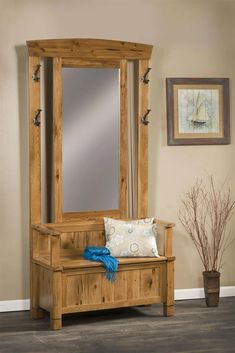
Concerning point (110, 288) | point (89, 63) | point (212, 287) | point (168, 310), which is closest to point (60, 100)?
point (89, 63)

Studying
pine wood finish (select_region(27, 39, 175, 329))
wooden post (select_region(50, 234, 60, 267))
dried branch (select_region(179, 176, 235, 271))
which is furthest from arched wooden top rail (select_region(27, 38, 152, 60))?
wooden post (select_region(50, 234, 60, 267))

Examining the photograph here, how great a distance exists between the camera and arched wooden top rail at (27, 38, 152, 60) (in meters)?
5.49

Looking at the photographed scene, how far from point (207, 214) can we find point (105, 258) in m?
1.21

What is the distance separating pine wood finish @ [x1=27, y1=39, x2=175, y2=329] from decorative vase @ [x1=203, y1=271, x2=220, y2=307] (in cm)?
42

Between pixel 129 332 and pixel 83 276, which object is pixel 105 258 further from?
pixel 129 332

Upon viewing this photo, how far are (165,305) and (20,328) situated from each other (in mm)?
1105

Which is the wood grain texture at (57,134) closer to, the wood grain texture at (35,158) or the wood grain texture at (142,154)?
the wood grain texture at (35,158)

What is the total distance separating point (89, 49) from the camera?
5.60m

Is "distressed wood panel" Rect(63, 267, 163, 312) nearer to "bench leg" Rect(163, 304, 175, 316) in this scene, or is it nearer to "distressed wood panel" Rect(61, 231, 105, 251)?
"bench leg" Rect(163, 304, 175, 316)

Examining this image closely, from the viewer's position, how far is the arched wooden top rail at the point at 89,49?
216 inches

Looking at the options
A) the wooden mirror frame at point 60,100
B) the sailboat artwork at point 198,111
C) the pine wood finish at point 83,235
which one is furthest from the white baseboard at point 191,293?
the sailboat artwork at point 198,111

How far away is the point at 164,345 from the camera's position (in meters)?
4.66

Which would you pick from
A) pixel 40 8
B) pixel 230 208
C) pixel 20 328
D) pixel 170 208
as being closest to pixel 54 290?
pixel 20 328

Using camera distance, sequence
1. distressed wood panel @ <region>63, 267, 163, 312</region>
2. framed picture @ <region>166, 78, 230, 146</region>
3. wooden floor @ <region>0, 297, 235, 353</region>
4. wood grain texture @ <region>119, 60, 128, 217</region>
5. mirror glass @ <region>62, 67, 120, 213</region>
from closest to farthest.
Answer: wooden floor @ <region>0, 297, 235, 353</region> < distressed wood panel @ <region>63, 267, 163, 312</region> < mirror glass @ <region>62, 67, 120, 213</region> < wood grain texture @ <region>119, 60, 128, 217</region> < framed picture @ <region>166, 78, 230, 146</region>
